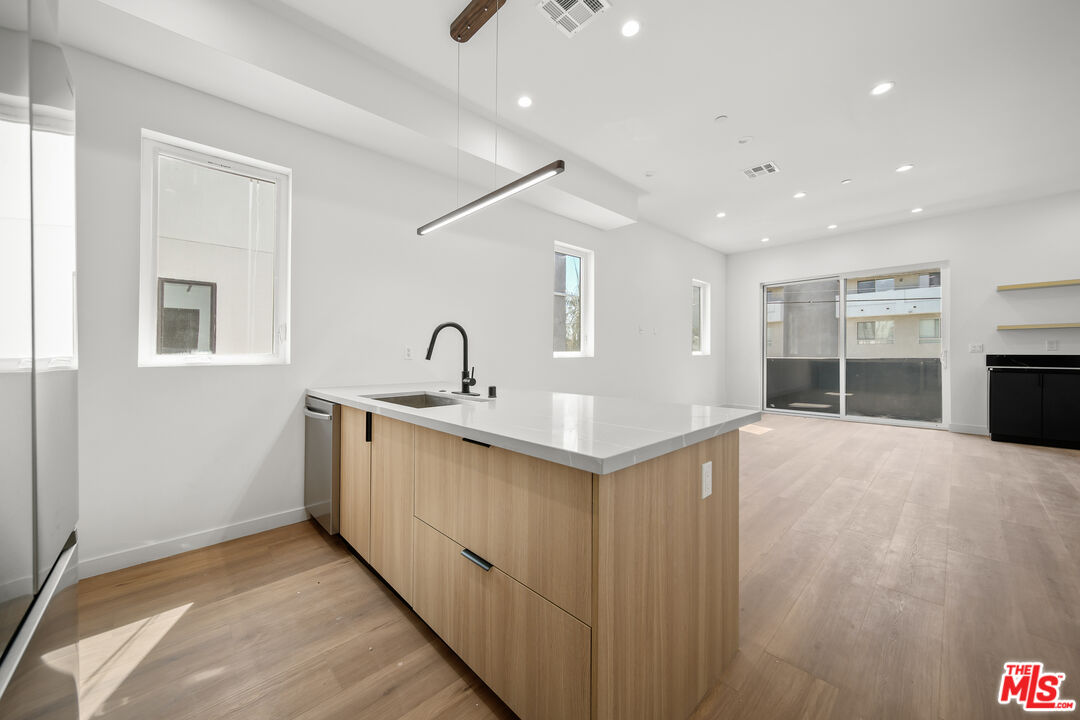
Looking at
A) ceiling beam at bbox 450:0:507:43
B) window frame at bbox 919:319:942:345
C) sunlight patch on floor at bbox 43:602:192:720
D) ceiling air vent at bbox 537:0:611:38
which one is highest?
ceiling air vent at bbox 537:0:611:38

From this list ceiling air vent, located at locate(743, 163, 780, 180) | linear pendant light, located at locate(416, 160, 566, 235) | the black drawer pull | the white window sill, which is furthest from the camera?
ceiling air vent, located at locate(743, 163, 780, 180)

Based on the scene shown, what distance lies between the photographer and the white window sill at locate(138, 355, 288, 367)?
2.28m

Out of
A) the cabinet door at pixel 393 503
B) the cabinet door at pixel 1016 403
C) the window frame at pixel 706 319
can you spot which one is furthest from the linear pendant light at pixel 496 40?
the cabinet door at pixel 1016 403

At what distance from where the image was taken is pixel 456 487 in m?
1.39

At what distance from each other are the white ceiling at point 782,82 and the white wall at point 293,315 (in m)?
0.82

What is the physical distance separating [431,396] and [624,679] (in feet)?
6.29

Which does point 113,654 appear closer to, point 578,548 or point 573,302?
point 578,548

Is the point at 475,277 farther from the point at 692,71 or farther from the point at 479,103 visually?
the point at 692,71

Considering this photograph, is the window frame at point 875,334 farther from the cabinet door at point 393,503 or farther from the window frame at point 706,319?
the cabinet door at point 393,503

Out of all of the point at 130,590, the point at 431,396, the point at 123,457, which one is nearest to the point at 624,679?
the point at 431,396

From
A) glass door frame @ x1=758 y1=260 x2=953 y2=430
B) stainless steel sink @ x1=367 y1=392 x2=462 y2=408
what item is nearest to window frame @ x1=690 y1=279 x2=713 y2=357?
glass door frame @ x1=758 y1=260 x2=953 y2=430

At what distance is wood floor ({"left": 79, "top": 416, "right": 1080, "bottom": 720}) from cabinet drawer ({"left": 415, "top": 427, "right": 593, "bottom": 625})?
0.55m

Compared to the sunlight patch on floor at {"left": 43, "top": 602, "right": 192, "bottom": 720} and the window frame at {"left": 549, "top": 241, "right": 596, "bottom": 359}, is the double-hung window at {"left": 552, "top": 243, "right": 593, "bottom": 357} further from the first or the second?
the sunlight patch on floor at {"left": 43, "top": 602, "right": 192, "bottom": 720}

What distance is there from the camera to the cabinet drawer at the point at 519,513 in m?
1.00
